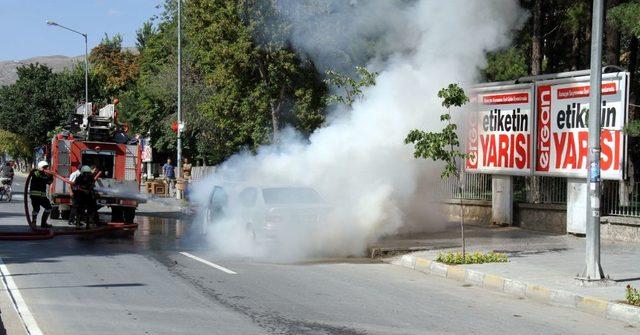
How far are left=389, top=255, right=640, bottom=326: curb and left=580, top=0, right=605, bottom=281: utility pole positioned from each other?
785 mm

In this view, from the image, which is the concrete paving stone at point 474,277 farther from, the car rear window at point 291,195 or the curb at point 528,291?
the car rear window at point 291,195

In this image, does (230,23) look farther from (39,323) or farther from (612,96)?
(39,323)

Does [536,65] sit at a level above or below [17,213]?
above

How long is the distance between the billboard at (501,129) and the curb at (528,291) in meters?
6.12

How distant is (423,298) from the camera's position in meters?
9.73

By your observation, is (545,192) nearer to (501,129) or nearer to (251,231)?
(501,129)

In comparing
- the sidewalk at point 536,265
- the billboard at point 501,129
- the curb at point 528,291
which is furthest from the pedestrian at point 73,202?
the billboard at point 501,129

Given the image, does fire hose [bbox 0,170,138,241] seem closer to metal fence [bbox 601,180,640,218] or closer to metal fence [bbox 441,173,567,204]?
metal fence [bbox 441,173,567,204]

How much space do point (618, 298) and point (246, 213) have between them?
7.66 metres

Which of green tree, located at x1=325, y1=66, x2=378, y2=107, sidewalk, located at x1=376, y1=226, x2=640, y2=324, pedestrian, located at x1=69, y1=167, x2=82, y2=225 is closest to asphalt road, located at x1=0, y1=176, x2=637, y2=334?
sidewalk, located at x1=376, y1=226, x2=640, y2=324

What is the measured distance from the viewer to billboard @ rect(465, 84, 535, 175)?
18172 mm

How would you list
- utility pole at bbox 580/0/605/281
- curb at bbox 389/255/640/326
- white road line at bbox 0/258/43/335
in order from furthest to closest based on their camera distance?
utility pole at bbox 580/0/605/281 → curb at bbox 389/255/640/326 → white road line at bbox 0/258/43/335

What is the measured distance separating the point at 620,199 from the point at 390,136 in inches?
202

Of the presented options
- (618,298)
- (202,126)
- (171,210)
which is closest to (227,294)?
(618,298)
